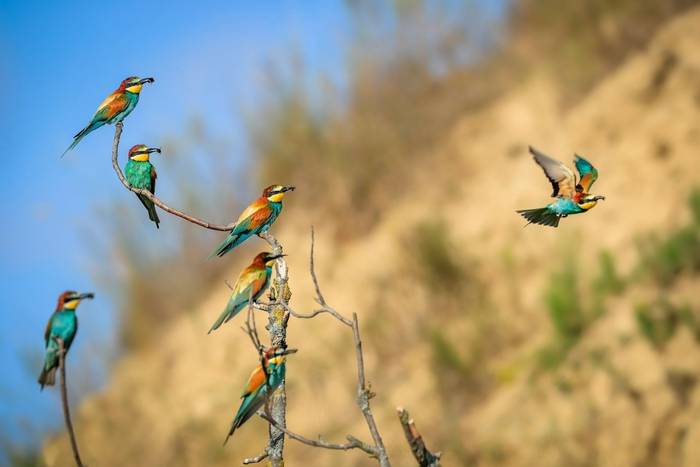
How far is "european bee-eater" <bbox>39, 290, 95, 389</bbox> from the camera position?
1.88 metres

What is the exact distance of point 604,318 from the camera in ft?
26.6

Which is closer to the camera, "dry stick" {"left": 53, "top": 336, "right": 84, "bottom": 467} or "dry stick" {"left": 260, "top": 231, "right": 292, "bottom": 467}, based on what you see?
"dry stick" {"left": 53, "top": 336, "right": 84, "bottom": 467}

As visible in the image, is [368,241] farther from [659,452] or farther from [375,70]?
[659,452]

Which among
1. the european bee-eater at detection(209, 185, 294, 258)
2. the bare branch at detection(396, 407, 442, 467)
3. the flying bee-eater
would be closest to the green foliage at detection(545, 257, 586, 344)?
the bare branch at detection(396, 407, 442, 467)

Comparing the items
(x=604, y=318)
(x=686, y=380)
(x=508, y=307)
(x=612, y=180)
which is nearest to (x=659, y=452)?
(x=686, y=380)

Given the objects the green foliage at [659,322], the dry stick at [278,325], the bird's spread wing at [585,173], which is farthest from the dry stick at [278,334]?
the green foliage at [659,322]

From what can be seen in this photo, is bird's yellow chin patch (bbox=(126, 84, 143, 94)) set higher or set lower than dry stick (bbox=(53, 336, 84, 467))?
higher

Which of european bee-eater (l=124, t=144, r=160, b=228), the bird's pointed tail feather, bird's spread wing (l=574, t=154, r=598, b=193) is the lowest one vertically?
the bird's pointed tail feather

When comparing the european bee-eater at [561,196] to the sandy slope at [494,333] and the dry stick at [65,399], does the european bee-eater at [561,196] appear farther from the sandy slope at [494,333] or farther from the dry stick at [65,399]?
the sandy slope at [494,333]

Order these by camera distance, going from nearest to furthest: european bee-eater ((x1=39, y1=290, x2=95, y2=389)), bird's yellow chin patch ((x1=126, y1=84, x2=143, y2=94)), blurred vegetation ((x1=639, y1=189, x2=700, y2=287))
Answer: european bee-eater ((x1=39, y1=290, x2=95, y2=389)), bird's yellow chin patch ((x1=126, y1=84, x2=143, y2=94)), blurred vegetation ((x1=639, y1=189, x2=700, y2=287))

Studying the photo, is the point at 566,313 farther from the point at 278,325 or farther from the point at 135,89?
the point at 135,89

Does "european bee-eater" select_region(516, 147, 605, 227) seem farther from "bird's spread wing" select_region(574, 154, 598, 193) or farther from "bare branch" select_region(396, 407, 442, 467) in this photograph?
"bare branch" select_region(396, 407, 442, 467)

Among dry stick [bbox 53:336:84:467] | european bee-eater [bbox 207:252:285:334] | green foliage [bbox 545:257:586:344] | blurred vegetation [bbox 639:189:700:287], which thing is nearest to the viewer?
dry stick [bbox 53:336:84:467]

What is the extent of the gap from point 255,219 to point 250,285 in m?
0.18
